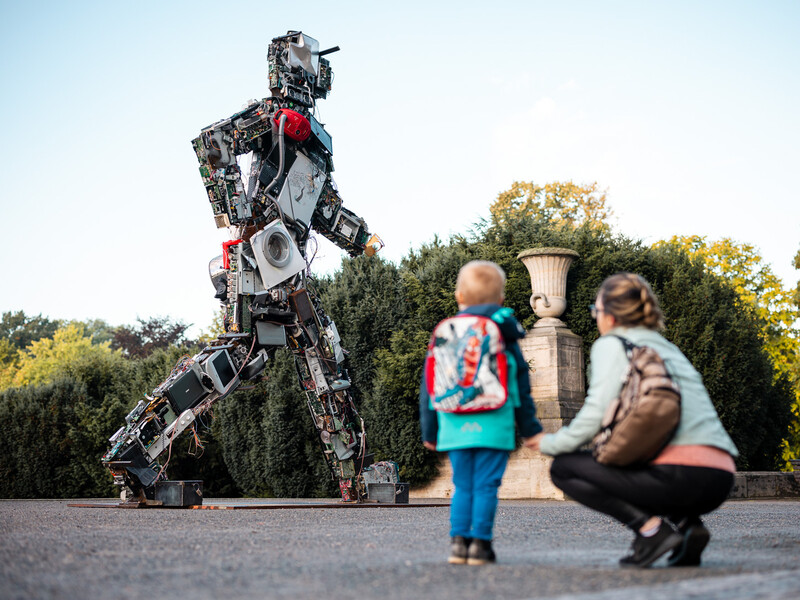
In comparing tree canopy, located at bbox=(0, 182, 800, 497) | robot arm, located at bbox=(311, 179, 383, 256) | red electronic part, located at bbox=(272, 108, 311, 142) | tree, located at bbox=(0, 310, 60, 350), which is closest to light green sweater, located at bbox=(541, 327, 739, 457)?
red electronic part, located at bbox=(272, 108, 311, 142)

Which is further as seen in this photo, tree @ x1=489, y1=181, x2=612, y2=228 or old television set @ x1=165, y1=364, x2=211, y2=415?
tree @ x1=489, y1=181, x2=612, y2=228

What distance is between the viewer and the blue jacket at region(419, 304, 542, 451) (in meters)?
3.38

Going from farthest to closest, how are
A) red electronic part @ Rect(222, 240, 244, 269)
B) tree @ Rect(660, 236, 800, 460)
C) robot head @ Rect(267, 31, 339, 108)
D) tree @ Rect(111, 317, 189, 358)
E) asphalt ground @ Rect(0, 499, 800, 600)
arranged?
tree @ Rect(111, 317, 189, 358) < tree @ Rect(660, 236, 800, 460) < robot head @ Rect(267, 31, 339, 108) < red electronic part @ Rect(222, 240, 244, 269) < asphalt ground @ Rect(0, 499, 800, 600)

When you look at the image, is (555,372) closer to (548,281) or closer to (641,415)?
(548,281)

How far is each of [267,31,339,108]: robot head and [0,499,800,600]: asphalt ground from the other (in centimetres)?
486

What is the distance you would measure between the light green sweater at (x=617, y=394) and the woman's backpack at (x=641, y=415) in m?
0.04

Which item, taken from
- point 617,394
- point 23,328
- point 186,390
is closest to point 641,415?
point 617,394

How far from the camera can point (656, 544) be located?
3160 mm

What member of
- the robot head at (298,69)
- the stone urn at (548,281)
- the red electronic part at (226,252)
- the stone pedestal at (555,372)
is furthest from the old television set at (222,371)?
the stone urn at (548,281)

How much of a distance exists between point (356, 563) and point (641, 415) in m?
1.27

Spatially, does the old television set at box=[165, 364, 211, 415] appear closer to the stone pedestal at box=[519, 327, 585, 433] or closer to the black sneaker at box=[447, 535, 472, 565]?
the stone pedestal at box=[519, 327, 585, 433]

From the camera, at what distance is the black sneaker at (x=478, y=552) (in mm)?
3322

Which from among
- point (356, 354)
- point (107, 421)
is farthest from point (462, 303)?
point (107, 421)

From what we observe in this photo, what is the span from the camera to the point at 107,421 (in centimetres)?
1642
